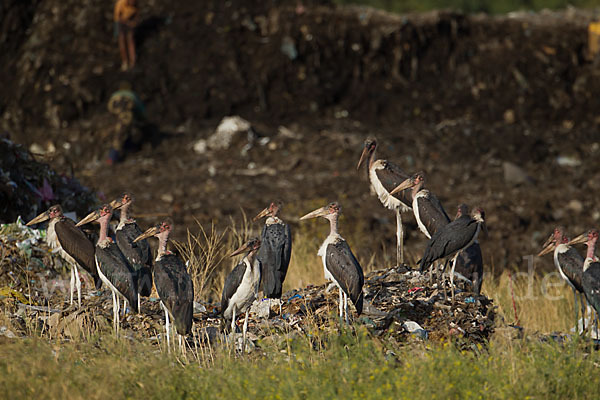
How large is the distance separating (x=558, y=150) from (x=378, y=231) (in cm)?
573

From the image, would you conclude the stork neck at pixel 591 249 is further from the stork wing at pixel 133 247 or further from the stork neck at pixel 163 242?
the stork wing at pixel 133 247

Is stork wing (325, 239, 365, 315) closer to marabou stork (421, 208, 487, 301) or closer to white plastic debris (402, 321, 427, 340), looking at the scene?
white plastic debris (402, 321, 427, 340)

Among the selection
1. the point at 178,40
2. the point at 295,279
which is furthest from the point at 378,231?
the point at 178,40

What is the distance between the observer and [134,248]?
7988 mm

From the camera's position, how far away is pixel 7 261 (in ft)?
31.1

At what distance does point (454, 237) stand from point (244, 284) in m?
2.07

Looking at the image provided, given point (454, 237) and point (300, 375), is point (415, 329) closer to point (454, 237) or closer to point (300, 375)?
point (454, 237)

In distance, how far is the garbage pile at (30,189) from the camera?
35.0 feet

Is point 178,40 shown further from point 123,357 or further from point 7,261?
point 123,357

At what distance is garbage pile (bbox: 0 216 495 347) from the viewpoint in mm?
7695

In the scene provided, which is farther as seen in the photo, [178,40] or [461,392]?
[178,40]

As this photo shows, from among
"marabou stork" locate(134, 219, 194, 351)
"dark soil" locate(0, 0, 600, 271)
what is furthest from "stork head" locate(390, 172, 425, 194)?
"dark soil" locate(0, 0, 600, 271)

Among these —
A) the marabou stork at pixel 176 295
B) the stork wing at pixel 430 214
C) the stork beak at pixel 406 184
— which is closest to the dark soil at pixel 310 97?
the stork beak at pixel 406 184

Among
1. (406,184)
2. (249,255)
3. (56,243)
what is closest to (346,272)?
(249,255)
